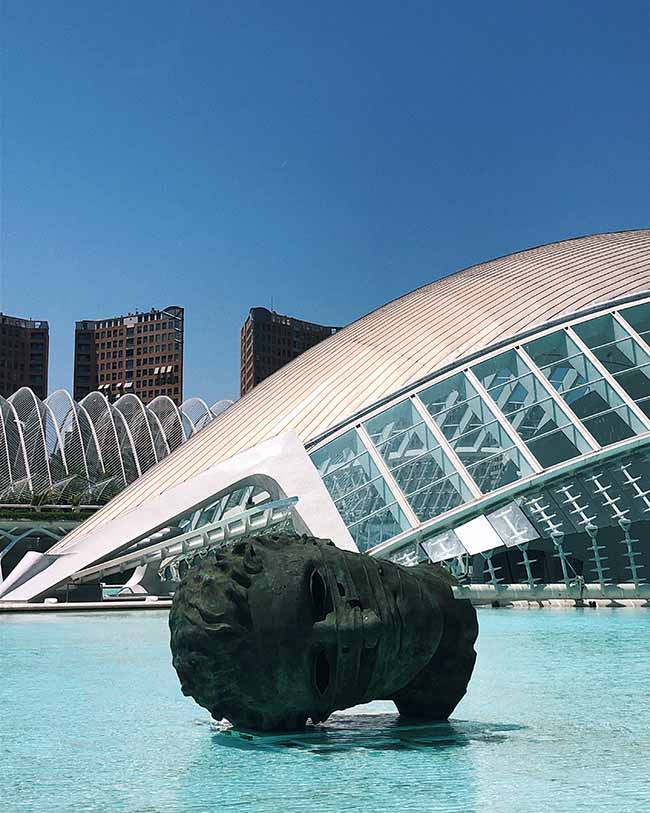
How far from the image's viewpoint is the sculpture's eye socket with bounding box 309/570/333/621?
6859 mm

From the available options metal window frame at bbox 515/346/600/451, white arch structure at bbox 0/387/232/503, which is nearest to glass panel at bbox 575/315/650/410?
metal window frame at bbox 515/346/600/451

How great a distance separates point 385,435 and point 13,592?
381 inches

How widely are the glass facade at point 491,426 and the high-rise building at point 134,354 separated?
136m

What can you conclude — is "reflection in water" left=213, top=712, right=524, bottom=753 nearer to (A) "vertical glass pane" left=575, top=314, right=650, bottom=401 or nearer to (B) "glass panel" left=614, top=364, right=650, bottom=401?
(B) "glass panel" left=614, top=364, right=650, bottom=401

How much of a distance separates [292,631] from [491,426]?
16.9m

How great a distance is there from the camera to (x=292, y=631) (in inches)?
264

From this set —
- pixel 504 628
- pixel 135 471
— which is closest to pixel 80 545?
pixel 504 628

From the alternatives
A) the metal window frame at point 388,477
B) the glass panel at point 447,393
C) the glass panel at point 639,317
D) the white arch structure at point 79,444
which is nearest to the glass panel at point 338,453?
the metal window frame at point 388,477

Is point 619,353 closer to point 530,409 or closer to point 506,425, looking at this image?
point 530,409

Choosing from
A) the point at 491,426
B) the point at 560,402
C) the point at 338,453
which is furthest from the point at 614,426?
the point at 338,453

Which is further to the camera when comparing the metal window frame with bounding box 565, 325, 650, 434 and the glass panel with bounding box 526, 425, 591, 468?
the metal window frame with bounding box 565, 325, 650, 434

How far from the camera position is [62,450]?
78.2 metres

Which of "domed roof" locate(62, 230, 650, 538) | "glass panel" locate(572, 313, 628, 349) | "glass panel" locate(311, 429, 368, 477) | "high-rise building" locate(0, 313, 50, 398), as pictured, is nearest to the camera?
"glass panel" locate(311, 429, 368, 477)

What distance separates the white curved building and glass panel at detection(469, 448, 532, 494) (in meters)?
0.04
